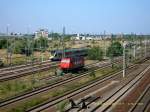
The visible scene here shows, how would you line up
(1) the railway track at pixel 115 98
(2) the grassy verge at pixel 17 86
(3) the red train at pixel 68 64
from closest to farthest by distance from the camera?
(1) the railway track at pixel 115 98, (2) the grassy verge at pixel 17 86, (3) the red train at pixel 68 64

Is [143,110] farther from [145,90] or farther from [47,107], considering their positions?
[145,90]

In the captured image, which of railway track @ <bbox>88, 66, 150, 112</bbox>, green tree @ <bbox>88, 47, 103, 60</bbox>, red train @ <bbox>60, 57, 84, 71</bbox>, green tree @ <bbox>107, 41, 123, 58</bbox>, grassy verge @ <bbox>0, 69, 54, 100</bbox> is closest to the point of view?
railway track @ <bbox>88, 66, 150, 112</bbox>

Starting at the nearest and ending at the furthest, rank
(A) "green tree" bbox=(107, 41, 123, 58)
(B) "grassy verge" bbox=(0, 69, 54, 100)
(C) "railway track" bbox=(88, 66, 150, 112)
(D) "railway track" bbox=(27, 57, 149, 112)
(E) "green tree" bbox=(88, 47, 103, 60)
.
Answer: (D) "railway track" bbox=(27, 57, 149, 112), (C) "railway track" bbox=(88, 66, 150, 112), (B) "grassy verge" bbox=(0, 69, 54, 100), (E) "green tree" bbox=(88, 47, 103, 60), (A) "green tree" bbox=(107, 41, 123, 58)

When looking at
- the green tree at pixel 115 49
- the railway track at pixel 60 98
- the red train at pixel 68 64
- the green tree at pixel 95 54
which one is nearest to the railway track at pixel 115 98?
the railway track at pixel 60 98

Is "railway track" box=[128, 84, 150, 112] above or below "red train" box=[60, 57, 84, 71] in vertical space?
below

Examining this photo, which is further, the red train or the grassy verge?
the red train

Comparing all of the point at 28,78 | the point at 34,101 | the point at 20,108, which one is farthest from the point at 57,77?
the point at 20,108

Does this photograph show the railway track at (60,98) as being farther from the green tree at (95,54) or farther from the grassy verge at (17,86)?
the green tree at (95,54)

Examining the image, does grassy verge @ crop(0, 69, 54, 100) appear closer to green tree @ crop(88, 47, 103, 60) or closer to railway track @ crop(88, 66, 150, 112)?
railway track @ crop(88, 66, 150, 112)

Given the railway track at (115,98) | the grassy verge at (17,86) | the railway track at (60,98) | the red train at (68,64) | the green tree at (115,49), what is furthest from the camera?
the green tree at (115,49)

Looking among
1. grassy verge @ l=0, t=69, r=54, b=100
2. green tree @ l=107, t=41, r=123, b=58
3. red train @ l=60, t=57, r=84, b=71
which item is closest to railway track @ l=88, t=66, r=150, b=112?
grassy verge @ l=0, t=69, r=54, b=100

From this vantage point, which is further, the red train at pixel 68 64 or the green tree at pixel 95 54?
the green tree at pixel 95 54

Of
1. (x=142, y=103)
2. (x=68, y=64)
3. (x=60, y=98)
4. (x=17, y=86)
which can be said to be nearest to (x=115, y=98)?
(x=142, y=103)

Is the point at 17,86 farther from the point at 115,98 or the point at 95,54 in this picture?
the point at 95,54
